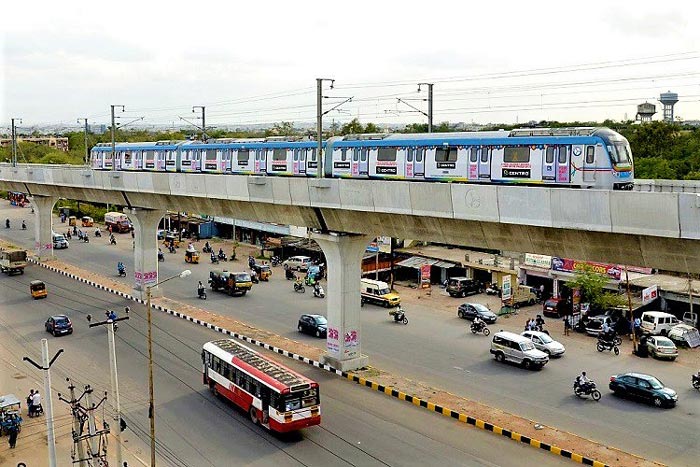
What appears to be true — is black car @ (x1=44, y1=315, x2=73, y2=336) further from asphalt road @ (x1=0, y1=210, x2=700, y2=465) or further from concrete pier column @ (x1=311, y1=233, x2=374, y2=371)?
concrete pier column @ (x1=311, y1=233, x2=374, y2=371)

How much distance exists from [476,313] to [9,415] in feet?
81.2

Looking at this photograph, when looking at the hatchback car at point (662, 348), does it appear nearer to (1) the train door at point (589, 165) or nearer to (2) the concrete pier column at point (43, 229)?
(1) the train door at point (589, 165)

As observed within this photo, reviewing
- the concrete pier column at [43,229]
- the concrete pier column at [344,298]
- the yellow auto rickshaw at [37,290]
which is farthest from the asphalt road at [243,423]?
the concrete pier column at [43,229]

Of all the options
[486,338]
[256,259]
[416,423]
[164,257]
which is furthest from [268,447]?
[164,257]

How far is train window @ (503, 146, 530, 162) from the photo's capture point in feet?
75.3

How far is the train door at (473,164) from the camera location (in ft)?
80.2

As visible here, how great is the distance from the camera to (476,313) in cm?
3878

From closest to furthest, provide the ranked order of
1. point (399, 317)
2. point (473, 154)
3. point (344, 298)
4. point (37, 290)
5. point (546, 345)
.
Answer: point (473, 154) → point (344, 298) → point (546, 345) → point (399, 317) → point (37, 290)

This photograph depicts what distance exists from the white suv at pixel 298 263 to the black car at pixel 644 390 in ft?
102

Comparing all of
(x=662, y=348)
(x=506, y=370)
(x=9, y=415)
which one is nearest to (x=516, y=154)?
(x=506, y=370)

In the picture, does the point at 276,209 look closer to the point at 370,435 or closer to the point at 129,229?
the point at 370,435

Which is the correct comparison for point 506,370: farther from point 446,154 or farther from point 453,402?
point 446,154

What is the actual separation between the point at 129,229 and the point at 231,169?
1861 inches

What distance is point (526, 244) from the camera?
21.4 metres
